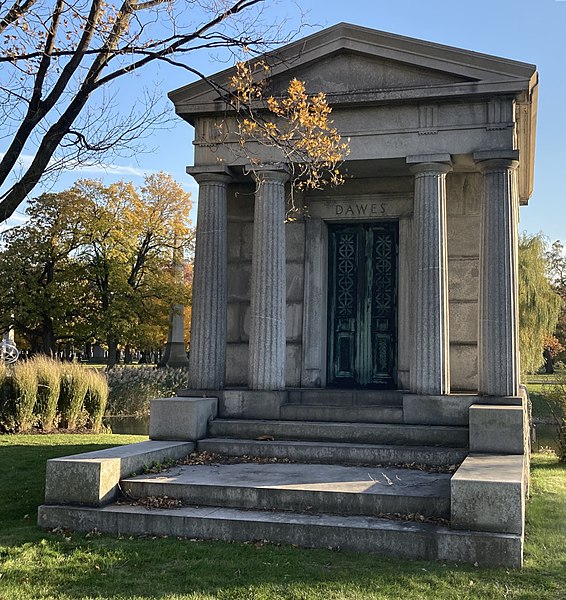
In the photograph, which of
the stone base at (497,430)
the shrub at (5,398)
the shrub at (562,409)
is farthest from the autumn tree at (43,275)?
the stone base at (497,430)

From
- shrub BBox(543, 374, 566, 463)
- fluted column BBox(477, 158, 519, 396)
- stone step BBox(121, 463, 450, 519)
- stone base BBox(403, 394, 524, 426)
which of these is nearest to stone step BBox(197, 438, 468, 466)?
stone step BBox(121, 463, 450, 519)

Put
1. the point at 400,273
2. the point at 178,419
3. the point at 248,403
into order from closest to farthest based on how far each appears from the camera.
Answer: the point at 178,419, the point at 248,403, the point at 400,273

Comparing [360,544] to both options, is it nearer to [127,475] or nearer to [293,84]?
[127,475]

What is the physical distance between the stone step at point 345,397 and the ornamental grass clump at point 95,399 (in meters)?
7.33

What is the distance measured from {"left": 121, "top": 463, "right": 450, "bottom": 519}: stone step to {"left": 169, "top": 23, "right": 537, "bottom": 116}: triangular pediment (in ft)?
16.2

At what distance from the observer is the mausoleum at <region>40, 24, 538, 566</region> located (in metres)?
8.93

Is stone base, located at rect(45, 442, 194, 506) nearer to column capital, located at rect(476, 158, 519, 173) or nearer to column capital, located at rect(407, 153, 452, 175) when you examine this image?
column capital, located at rect(407, 153, 452, 175)

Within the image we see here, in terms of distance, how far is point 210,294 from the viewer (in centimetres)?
A: 1005

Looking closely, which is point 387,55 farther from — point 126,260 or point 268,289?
point 126,260

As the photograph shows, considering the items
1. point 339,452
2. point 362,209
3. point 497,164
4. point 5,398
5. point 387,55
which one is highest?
point 387,55

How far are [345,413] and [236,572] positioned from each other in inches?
162

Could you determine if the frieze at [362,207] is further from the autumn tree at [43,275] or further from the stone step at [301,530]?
the autumn tree at [43,275]

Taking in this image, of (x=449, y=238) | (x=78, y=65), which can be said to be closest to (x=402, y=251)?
(x=449, y=238)

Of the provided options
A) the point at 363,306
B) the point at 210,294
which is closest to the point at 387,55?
the point at 363,306
